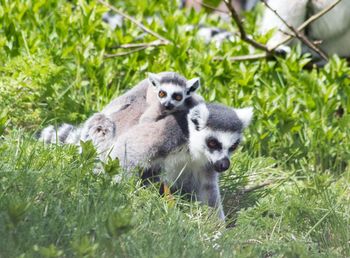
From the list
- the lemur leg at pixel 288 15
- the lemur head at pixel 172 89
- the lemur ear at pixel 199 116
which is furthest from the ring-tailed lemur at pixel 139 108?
the lemur leg at pixel 288 15

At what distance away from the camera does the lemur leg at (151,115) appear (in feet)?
15.9

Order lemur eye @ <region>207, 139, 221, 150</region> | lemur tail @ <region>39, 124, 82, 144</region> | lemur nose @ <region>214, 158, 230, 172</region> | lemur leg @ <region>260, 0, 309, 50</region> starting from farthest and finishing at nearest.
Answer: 1. lemur leg @ <region>260, 0, 309, 50</region>
2. lemur tail @ <region>39, 124, 82, 144</region>
3. lemur eye @ <region>207, 139, 221, 150</region>
4. lemur nose @ <region>214, 158, 230, 172</region>

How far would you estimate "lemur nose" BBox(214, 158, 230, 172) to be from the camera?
14.8 ft

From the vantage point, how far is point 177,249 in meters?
3.59

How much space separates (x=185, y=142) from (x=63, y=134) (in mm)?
1145

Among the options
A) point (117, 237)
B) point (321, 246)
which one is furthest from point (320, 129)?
point (117, 237)

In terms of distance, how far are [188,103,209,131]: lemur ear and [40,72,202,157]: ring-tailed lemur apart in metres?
0.23

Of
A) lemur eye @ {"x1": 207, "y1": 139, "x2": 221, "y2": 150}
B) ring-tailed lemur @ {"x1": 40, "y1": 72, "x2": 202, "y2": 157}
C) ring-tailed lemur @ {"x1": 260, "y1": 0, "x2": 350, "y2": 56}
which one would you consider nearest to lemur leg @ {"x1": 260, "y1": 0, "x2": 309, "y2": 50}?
ring-tailed lemur @ {"x1": 260, "y1": 0, "x2": 350, "y2": 56}

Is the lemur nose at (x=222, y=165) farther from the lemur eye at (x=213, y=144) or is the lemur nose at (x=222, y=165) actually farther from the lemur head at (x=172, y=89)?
the lemur head at (x=172, y=89)

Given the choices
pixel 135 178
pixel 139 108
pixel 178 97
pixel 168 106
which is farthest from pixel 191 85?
pixel 135 178

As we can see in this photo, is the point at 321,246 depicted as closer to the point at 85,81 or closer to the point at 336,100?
the point at 336,100

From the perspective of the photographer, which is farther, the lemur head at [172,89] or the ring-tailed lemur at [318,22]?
the ring-tailed lemur at [318,22]

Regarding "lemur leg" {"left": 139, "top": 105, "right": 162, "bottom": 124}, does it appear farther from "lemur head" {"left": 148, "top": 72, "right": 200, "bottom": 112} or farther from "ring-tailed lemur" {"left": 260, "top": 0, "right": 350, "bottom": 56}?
"ring-tailed lemur" {"left": 260, "top": 0, "right": 350, "bottom": 56}

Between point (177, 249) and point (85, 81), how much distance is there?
10.3 feet
